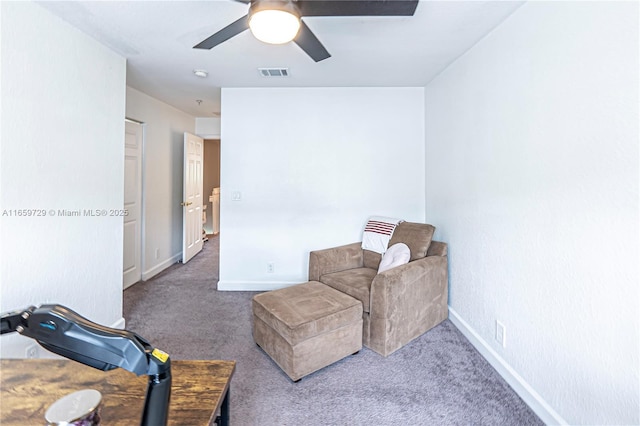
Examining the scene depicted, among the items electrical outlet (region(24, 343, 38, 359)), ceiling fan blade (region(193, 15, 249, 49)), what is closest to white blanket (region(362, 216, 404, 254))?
ceiling fan blade (region(193, 15, 249, 49))

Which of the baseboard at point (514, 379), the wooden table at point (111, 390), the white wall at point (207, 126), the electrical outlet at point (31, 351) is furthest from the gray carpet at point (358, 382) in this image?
the white wall at point (207, 126)

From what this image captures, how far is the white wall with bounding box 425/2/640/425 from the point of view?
1243 mm

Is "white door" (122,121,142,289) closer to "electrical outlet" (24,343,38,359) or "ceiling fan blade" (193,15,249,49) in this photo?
"electrical outlet" (24,343,38,359)

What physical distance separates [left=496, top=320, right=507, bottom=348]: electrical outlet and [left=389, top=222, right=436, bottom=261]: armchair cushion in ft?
2.54

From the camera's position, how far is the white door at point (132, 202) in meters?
3.69

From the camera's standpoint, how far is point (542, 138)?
168 cm

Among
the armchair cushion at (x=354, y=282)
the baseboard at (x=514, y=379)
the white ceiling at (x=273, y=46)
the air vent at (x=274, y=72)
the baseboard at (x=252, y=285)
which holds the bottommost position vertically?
the baseboard at (x=514, y=379)

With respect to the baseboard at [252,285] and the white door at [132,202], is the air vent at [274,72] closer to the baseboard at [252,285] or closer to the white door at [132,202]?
the white door at [132,202]

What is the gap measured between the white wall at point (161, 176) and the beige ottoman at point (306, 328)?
8.69ft

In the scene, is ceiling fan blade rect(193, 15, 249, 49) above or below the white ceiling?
below

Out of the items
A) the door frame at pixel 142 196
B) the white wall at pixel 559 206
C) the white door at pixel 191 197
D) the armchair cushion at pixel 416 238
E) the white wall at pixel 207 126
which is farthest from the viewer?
the white wall at pixel 207 126

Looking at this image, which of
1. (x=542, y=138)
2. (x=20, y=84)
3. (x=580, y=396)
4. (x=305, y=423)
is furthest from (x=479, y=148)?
(x=20, y=84)

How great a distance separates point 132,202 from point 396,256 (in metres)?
Result: 3.24

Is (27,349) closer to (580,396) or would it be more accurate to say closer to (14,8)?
(14,8)
